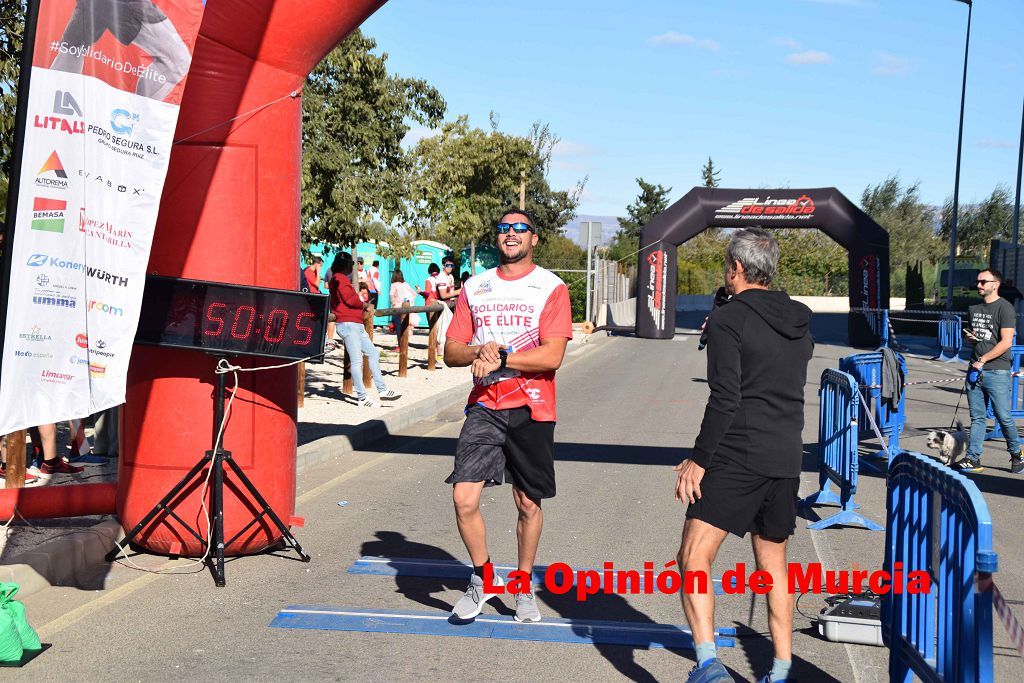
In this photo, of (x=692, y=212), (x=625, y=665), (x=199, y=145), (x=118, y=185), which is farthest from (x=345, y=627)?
(x=692, y=212)

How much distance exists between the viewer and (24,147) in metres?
4.98

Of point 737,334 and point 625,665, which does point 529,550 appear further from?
point 737,334

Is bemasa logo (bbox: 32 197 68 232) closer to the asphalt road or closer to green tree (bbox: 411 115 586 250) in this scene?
the asphalt road

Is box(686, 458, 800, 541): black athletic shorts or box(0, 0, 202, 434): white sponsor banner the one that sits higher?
box(0, 0, 202, 434): white sponsor banner

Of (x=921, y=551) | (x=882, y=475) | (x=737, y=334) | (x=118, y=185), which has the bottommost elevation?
(x=882, y=475)

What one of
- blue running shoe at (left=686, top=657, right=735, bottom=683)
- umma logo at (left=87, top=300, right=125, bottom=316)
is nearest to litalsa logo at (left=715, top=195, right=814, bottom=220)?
umma logo at (left=87, top=300, right=125, bottom=316)

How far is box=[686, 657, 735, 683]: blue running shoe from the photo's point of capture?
4.05 m

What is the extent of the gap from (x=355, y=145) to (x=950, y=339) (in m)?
17.7

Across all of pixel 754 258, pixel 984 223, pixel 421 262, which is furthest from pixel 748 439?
pixel 984 223

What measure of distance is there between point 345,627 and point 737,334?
Answer: 243cm

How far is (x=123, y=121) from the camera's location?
535 cm

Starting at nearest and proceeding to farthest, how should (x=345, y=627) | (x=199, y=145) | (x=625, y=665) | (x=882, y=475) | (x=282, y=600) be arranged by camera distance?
1. (x=625, y=665)
2. (x=345, y=627)
3. (x=282, y=600)
4. (x=199, y=145)
5. (x=882, y=475)

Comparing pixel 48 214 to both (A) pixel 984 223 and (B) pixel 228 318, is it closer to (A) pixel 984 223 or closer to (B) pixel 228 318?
(B) pixel 228 318

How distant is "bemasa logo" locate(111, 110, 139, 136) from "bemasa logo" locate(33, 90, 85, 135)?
18 cm
